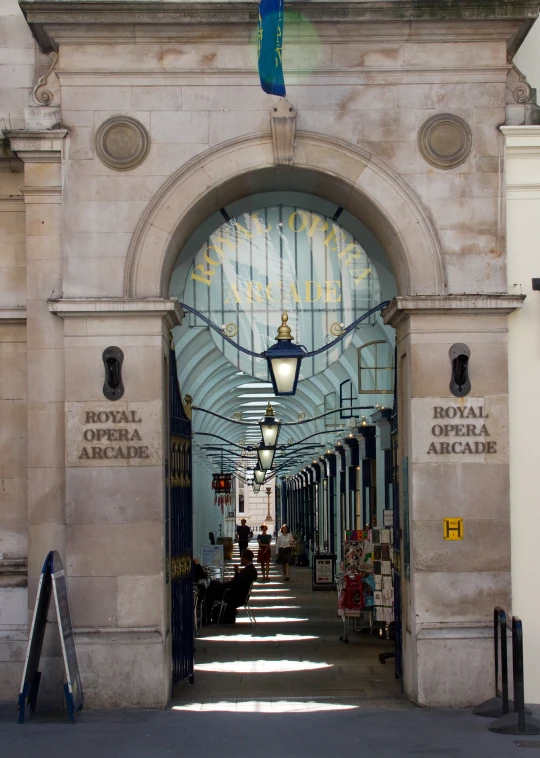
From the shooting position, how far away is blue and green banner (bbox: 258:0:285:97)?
9.95 m

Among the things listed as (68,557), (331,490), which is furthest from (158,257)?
(331,490)

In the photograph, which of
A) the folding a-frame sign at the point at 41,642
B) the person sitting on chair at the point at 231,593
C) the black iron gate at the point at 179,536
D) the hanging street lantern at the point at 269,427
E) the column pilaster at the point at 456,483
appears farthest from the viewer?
the hanging street lantern at the point at 269,427

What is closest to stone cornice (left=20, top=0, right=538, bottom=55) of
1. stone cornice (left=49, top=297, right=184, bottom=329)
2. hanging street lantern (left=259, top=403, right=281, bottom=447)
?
stone cornice (left=49, top=297, right=184, bottom=329)

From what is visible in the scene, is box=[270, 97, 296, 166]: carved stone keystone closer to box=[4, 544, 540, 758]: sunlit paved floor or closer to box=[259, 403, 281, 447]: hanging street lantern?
box=[4, 544, 540, 758]: sunlit paved floor

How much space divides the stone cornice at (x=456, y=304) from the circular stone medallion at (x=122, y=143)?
9.49 feet

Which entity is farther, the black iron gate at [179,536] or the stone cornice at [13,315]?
the black iron gate at [179,536]

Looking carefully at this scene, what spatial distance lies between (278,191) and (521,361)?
328 cm

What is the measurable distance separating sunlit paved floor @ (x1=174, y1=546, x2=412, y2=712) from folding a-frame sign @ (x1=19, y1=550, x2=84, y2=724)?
4.50 feet

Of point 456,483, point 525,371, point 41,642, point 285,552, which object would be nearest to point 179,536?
point 41,642

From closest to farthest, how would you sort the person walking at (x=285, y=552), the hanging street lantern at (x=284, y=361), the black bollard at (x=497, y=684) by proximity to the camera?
the black bollard at (x=497, y=684)
the hanging street lantern at (x=284, y=361)
the person walking at (x=285, y=552)

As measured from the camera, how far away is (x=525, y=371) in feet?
35.9

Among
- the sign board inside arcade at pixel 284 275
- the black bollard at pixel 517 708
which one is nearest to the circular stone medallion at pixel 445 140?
the sign board inside arcade at pixel 284 275

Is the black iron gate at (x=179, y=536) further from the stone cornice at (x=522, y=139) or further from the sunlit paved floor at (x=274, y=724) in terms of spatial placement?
the stone cornice at (x=522, y=139)

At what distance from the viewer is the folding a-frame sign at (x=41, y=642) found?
31.9 feet
